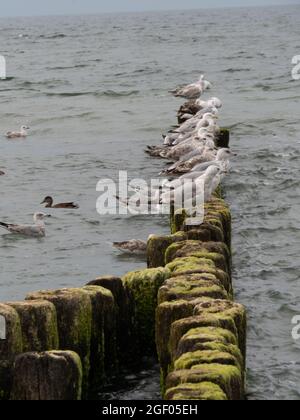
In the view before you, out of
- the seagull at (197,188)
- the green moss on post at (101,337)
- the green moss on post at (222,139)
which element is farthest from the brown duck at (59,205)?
the green moss on post at (101,337)

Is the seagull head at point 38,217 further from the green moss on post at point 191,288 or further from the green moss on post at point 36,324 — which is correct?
the green moss on post at point 36,324

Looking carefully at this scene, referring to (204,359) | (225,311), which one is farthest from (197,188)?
(204,359)

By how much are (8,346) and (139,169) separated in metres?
13.9

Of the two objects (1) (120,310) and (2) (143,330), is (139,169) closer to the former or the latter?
(2) (143,330)

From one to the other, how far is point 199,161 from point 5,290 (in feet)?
22.9

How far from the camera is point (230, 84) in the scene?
Result: 131ft

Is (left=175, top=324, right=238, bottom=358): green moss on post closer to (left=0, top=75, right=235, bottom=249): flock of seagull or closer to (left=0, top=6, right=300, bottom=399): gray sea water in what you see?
(left=0, top=6, right=300, bottom=399): gray sea water

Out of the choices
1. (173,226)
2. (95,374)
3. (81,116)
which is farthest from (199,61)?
(95,374)

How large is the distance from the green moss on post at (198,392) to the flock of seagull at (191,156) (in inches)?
256

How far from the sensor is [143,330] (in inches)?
409

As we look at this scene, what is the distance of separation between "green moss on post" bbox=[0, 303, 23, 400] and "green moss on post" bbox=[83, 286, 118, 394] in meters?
0.98

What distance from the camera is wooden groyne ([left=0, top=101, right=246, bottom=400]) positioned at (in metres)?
7.70

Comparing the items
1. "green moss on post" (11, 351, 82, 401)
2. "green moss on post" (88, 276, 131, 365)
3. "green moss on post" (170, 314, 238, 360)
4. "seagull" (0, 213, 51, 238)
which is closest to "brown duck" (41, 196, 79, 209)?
"seagull" (0, 213, 51, 238)

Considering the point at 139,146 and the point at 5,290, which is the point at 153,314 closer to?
the point at 5,290
